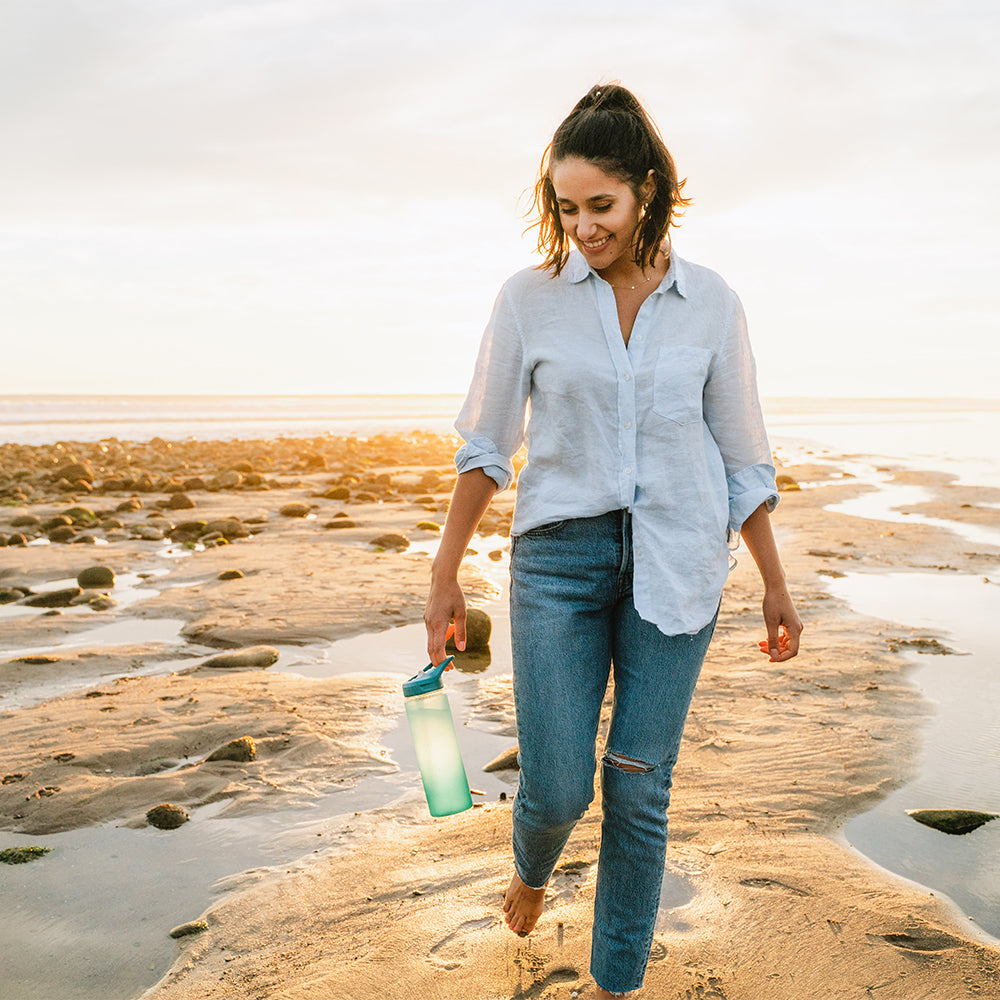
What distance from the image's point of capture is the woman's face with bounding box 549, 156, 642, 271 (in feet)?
7.97

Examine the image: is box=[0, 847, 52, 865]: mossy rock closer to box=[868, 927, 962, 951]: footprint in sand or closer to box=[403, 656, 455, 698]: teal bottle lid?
box=[403, 656, 455, 698]: teal bottle lid

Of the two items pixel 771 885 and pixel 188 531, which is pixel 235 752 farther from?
pixel 188 531

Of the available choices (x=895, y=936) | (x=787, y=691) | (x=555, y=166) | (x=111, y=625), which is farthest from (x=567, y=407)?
(x=111, y=625)

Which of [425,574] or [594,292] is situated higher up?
[594,292]

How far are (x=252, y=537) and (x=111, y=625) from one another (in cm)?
415

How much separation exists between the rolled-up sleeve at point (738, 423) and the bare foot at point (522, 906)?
1215 millimetres

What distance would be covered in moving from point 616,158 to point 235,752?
10.9ft

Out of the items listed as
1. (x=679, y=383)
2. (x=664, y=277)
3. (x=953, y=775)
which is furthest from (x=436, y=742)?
(x=953, y=775)

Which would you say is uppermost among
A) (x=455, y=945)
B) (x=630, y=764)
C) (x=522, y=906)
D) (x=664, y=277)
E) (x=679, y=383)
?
(x=664, y=277)

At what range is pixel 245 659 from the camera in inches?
243

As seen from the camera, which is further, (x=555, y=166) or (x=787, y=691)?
(x=787, y=691)

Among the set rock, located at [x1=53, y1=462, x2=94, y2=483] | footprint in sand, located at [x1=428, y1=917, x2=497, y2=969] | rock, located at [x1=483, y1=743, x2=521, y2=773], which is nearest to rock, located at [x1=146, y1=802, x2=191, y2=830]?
rock, located at [x1=483, y1=743, x2=521, y2=773]

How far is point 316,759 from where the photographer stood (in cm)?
454

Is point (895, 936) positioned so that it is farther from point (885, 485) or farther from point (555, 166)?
point (885, 485)
